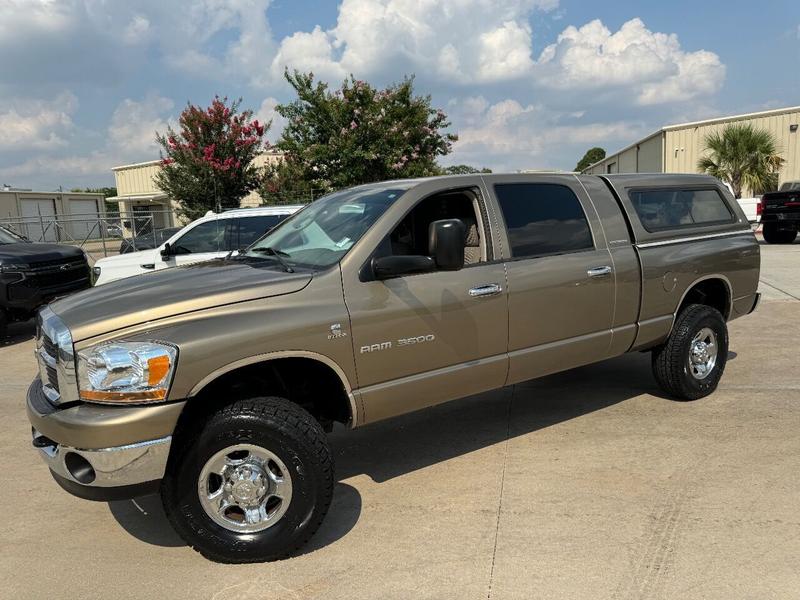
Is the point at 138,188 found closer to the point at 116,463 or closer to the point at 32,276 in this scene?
the point at 32,276

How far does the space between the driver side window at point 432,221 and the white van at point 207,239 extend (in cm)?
523

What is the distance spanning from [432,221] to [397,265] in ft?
2.11

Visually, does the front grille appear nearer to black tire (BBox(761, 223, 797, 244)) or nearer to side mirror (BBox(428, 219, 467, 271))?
side mirror (BBox(428, 219, 467, 271))

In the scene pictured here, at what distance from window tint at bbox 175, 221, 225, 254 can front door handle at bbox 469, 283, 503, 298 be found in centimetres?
594

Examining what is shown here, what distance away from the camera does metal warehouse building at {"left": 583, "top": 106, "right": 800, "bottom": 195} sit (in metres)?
29.6

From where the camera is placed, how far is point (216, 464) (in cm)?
306

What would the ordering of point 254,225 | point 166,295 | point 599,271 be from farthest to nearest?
point 254,225 < point 599,271 < point 166,295

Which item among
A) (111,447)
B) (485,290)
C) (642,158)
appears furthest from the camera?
(642,158)

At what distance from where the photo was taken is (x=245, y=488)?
10.2ft

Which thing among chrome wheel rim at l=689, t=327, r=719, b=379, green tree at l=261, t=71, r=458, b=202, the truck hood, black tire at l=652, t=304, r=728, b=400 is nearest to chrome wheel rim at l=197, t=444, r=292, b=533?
the truck hood

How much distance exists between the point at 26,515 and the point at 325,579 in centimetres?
207

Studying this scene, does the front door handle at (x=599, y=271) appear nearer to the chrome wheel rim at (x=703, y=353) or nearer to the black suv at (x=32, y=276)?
the chrome wheel rim at (x=703, y=353)

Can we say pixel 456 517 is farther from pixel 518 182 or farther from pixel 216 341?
pixel 518 182

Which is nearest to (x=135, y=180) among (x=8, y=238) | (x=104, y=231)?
(x=104, y=231)
